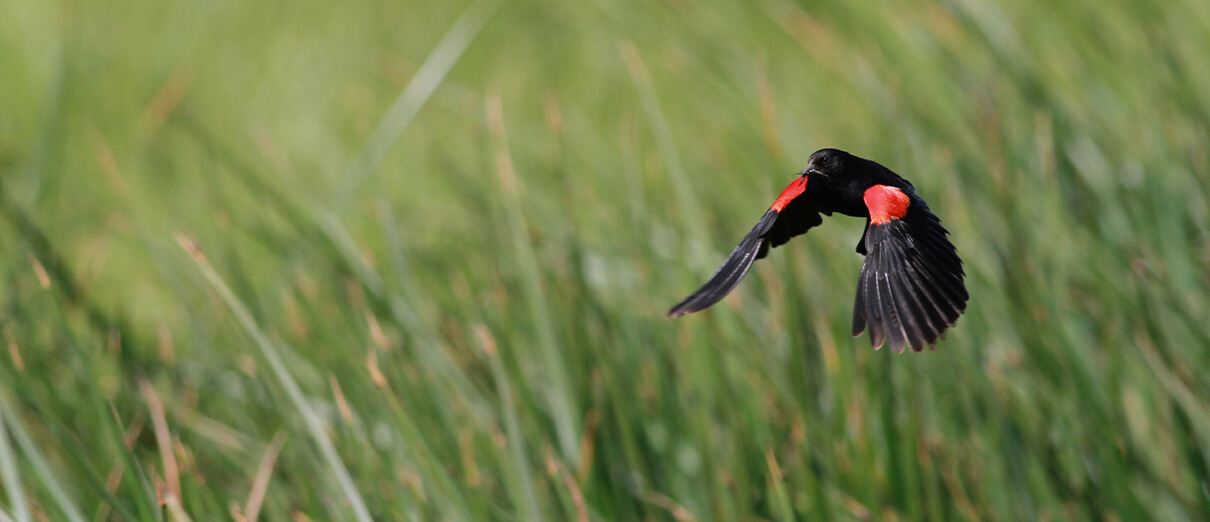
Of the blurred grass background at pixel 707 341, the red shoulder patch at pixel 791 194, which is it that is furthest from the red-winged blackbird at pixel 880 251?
the blurred grass background at pixel 707 341

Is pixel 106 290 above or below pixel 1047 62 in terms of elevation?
below

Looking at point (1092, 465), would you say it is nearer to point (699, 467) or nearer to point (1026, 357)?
point (1026, 357)

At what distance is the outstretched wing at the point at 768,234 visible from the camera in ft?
0.75

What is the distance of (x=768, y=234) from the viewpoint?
0.26 m

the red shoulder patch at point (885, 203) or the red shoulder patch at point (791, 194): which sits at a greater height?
the red shoulder patch at point (885, 203)

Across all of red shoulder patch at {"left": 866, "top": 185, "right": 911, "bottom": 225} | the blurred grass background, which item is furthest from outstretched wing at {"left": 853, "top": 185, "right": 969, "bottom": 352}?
the blurred grass background

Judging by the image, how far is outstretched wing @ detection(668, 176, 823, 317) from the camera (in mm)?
228

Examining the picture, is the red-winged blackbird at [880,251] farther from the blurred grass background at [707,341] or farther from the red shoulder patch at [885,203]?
the blurred grass background at [707,341]

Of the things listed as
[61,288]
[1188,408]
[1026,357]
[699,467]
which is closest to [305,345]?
[61,288]

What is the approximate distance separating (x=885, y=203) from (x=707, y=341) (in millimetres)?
711

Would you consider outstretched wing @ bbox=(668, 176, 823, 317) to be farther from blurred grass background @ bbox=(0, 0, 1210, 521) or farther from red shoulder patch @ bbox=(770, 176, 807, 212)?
blurred grass background @ bbox=(0, 0, 1210, 521)

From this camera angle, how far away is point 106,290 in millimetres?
2240

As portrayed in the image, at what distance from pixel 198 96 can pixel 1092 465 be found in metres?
2.71

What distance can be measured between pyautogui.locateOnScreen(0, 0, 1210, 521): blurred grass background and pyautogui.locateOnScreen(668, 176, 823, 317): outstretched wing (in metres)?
0.51
